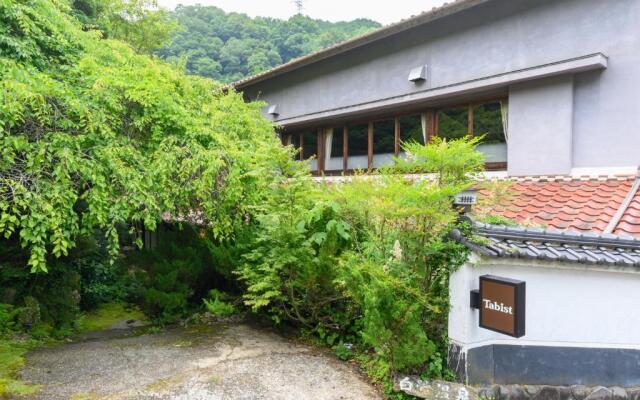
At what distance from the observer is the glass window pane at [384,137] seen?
1225cm

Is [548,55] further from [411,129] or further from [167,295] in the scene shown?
[167,295]

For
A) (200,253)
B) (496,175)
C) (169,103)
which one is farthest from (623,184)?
(200,253)

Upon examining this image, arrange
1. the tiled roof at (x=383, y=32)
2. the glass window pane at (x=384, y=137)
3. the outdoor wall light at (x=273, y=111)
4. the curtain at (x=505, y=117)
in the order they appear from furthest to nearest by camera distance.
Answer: the outdoor wall light at (x=273, y=111)
the glass window pane at (x=384, y=137)
the tiled roof at (x=383, y=32)
the curtain at (x=505, y=117)

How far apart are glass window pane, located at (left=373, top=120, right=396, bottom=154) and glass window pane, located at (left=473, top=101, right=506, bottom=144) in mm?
2565

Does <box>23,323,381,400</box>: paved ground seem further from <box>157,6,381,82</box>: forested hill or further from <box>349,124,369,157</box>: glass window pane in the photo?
<box>157,6,381,82</box>: forested hill

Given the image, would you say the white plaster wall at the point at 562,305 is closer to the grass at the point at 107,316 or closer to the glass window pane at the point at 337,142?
the grass at the point at 107,316

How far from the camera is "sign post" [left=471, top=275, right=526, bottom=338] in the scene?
4.18 meters

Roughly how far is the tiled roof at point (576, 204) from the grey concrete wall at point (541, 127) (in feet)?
1.41

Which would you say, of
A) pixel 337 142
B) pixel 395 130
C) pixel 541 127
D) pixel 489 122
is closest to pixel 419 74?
pixel 395 130

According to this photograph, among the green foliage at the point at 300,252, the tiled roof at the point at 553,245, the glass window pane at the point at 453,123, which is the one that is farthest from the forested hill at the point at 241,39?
the tiled roof at the point at 553,245

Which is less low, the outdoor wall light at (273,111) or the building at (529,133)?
the outdoor wall light at (273,111)

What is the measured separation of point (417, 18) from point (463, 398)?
9.27 meters

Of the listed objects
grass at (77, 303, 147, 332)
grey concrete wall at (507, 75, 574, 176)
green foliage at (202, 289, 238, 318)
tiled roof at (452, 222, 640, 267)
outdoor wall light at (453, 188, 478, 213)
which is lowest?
grass at (77, 303, 147, 332)

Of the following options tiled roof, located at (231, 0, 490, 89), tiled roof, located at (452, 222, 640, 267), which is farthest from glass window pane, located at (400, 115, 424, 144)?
tiled roof, located at (452, 222, 640, 267)
